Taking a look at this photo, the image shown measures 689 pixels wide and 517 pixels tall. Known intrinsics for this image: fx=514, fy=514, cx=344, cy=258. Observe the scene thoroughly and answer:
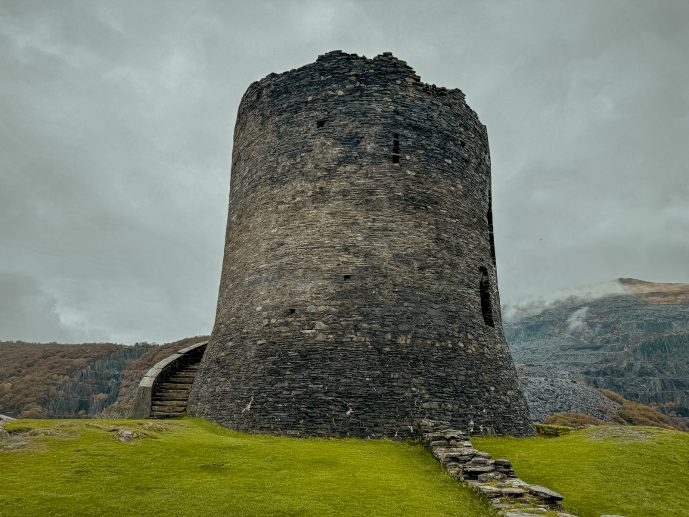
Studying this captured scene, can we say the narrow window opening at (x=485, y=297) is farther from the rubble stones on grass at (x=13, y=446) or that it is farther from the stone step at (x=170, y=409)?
the rubble stones on grass at (x=13, y=446)

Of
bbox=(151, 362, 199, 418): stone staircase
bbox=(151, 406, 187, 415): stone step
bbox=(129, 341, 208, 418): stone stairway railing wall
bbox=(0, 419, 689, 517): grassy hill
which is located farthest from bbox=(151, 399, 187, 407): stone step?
bbox=(0, 419, 689, 517): grassy hill

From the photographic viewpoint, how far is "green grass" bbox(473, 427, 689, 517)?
795 cm

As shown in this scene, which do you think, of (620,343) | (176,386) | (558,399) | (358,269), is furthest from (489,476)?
(620,343)

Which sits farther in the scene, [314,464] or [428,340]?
[428,340]

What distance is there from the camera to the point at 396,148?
1525 centimetres

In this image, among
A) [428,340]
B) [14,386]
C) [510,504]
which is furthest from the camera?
[14,386]

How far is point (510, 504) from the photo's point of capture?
22.9ft

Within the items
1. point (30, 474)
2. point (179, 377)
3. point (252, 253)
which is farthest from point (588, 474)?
point (179, 377)

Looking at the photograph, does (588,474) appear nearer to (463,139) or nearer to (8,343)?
(463,139)

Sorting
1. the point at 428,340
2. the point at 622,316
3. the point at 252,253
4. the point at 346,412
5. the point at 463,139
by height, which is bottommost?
the point at 346,412

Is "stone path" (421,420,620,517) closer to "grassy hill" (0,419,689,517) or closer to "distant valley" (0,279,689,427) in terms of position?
"grassy hill" (0,419,689,517)

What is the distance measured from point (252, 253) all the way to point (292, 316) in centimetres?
280

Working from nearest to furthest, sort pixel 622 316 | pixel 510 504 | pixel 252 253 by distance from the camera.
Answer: pixel 510 504
pixel 252 253
pixel 622 316

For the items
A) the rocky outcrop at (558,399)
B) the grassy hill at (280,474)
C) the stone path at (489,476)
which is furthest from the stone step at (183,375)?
the rocky outcrop at (558,399)
